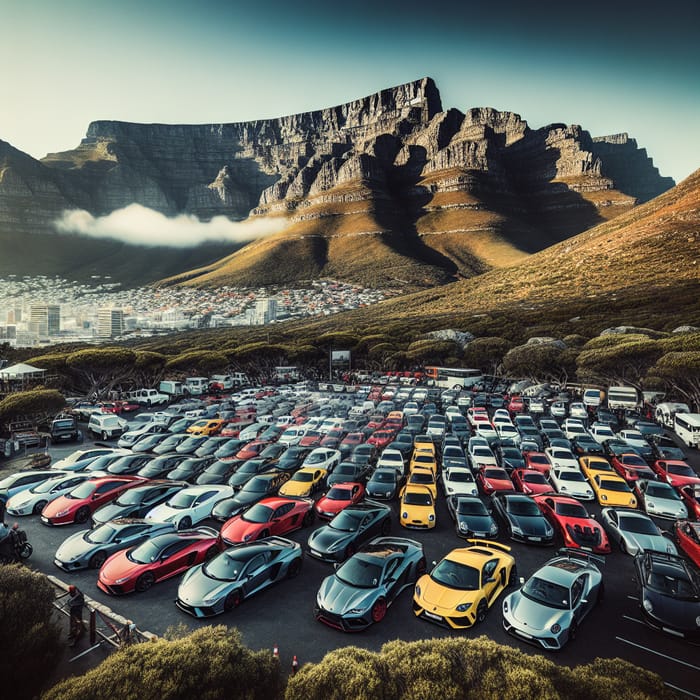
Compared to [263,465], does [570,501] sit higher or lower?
higher

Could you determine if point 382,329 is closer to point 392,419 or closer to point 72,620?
point 392,419

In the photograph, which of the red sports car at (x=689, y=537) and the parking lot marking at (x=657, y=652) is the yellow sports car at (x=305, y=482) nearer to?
the parking lot marking at (x=657, y=652)

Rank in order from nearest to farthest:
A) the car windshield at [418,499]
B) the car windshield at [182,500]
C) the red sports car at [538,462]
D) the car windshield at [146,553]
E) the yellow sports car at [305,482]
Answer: the car windshield at [146,553], the car windshield at [418,499], the car windshield at [182,500], the yellow sports car at [305,482], the red sports car at [538,462]

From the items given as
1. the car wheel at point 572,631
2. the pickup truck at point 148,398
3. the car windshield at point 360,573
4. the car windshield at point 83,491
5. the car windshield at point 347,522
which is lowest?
the pickup truck at point 148,398

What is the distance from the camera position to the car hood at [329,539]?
11266mm

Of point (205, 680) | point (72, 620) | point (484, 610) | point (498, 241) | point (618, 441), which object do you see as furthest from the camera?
point (498, 241)

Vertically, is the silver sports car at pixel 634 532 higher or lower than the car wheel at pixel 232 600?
higher

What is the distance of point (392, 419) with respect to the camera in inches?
1128

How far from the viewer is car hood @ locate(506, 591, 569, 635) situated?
793cm

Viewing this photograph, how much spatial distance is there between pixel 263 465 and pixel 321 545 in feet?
26.6

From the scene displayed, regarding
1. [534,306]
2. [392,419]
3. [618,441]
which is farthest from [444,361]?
[618,441]

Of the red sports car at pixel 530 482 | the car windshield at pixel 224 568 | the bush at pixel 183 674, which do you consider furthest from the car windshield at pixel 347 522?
the red sports car at pixel 530 482

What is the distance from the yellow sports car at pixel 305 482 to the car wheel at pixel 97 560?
20.3 ft

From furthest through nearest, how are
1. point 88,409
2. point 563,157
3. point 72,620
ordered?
point 563,157
point 88,409
point 72,620
